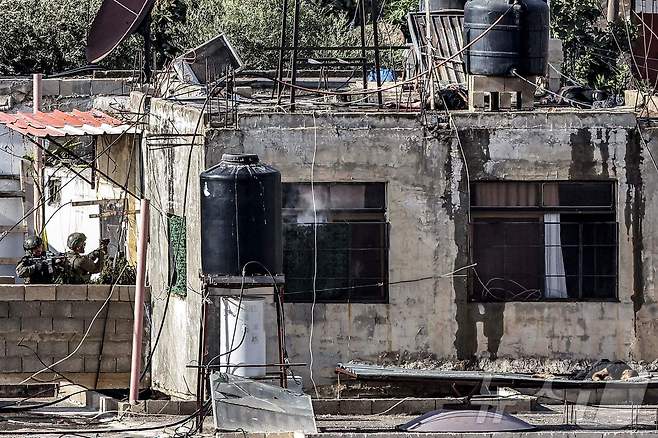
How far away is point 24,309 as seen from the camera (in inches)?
957

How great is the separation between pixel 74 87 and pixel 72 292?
7959 millimetres

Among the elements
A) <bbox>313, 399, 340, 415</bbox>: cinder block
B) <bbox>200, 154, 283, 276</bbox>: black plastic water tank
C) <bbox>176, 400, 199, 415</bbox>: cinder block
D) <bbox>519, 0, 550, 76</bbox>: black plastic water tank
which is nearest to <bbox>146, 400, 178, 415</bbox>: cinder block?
<bbox>176, 400, 199, 415</bbox>: cinder block

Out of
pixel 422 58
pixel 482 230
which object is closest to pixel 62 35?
pixel 422 58

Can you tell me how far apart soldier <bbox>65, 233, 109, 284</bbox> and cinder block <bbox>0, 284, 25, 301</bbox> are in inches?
34.1

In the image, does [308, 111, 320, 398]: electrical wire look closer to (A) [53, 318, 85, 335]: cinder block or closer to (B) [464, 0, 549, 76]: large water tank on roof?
(B) [464, 0, 549, 76]: large water tank on roof

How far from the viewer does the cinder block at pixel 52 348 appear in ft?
79.8

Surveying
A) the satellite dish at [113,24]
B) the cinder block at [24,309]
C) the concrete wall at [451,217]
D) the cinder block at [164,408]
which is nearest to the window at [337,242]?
the concrete wall at [451,217]

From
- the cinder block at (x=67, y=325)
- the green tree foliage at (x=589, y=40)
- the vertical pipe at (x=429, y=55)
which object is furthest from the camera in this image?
the green tree foliage at (x=589, y=40)

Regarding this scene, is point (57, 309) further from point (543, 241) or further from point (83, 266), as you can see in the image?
point (543, 241)

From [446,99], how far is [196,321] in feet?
13.0

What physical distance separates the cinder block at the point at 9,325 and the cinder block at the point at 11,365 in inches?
13.8

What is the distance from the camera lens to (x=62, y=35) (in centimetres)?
4231

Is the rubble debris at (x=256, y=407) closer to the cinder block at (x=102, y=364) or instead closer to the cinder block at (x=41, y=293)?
the cinder block at (x=41, y=293)

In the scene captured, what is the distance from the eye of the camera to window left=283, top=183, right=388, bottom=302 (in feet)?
70.8
